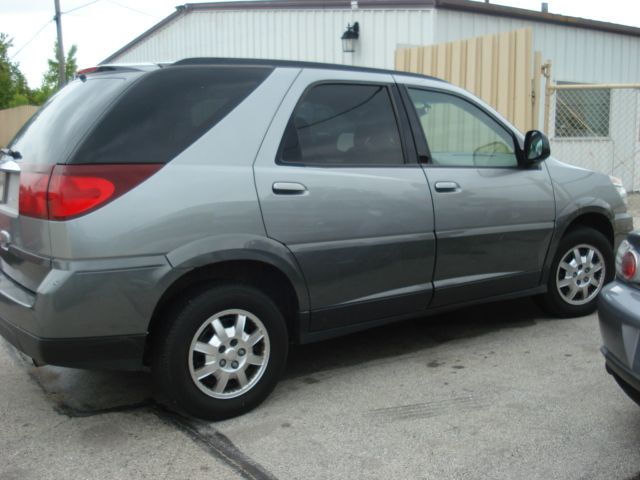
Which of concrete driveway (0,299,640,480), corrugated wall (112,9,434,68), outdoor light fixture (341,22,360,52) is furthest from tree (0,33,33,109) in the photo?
concrete driveway (0,299,640,480)

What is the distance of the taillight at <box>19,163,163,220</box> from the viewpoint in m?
3.03

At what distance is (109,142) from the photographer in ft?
10.3

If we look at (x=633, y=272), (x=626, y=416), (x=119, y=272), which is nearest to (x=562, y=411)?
(x=626, y=416)

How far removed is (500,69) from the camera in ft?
28.8

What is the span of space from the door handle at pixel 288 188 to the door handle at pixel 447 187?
102cm

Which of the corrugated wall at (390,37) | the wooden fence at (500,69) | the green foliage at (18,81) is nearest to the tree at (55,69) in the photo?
the green foliage at (18,81)

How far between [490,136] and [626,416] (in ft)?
6.89

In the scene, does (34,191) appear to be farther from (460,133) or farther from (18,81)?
(18,81)

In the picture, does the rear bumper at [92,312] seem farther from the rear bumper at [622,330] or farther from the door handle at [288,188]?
the rear bumper at [622,330]

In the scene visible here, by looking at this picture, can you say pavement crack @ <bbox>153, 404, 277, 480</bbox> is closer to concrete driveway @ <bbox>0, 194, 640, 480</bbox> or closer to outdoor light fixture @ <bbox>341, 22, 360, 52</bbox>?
concrete driveway @ <bbox>0, 194, 640, 480</bbox>

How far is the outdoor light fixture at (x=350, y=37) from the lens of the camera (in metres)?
11.5

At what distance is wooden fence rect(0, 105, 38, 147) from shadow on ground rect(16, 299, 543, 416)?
26.5m

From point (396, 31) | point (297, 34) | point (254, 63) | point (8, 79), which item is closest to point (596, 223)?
point (254, 63)

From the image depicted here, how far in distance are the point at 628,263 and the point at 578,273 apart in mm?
2036
